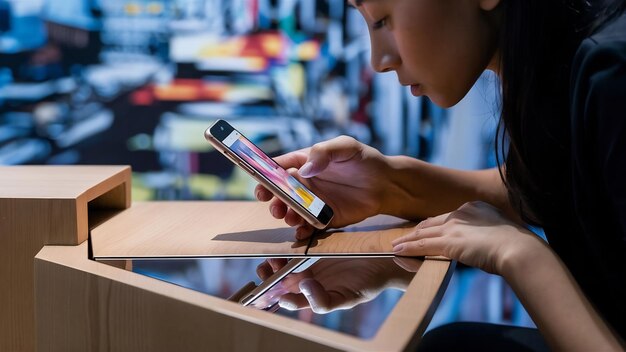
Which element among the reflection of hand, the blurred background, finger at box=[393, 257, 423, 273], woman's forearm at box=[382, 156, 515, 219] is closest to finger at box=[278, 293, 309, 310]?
the reflection of hand

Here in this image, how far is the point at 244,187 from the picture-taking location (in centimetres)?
210

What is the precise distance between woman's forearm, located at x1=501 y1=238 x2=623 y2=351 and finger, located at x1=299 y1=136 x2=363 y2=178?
1.01 ft

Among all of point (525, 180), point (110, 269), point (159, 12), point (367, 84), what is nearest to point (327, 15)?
point (367, 84)

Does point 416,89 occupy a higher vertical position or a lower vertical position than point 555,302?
higher

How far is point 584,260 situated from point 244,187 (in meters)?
1.34

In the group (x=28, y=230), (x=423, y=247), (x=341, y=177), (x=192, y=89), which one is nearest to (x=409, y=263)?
(x=423, y=247)

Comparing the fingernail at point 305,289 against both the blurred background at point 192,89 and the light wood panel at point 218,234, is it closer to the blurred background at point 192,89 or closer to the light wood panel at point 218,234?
the light wood panel at point 218,234

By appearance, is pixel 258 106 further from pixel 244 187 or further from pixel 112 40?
pixel 112 40

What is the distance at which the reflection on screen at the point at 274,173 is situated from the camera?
96cm

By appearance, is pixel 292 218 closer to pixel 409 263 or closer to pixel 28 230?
pixel 409 263

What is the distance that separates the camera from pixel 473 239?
0.84m

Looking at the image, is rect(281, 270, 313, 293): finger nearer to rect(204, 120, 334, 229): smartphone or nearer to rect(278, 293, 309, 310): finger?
rect(278, 293, 309, 310): finger

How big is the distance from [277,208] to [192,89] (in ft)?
3.73

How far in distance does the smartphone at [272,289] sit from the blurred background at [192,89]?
3.98ft
